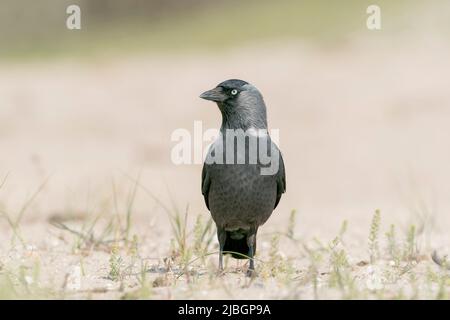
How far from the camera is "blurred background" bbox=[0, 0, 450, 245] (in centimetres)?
993

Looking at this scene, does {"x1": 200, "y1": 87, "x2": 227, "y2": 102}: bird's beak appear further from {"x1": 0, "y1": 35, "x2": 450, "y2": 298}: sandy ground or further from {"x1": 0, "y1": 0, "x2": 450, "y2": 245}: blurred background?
{"x1": 0, "y1": 0, "x2": 450, "y2": 245}: blurred background

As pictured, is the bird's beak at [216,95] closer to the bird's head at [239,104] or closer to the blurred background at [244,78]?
the bird's head at [239,104]

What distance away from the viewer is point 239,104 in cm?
622

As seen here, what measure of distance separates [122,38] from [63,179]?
1154cm

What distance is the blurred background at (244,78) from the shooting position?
993 centimetres

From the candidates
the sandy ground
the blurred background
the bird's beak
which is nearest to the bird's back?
the bird's beak

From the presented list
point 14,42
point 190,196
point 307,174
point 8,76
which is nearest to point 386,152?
point 307,174

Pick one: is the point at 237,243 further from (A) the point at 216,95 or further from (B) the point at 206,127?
(B) the point at 206,127

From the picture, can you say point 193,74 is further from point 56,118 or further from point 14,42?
point 14,42

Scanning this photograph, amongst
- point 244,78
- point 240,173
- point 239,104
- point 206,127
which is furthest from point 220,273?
Result: point 244,78

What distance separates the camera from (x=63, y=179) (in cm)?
963

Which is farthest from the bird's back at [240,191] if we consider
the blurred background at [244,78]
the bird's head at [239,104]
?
the blurred background at [244,78]

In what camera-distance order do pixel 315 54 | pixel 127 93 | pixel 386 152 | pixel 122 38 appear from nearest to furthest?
pixel 386 152, pixel 127 93, pixel 315 54, pixel 122 38

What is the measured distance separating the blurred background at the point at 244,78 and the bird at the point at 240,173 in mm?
A: 912
